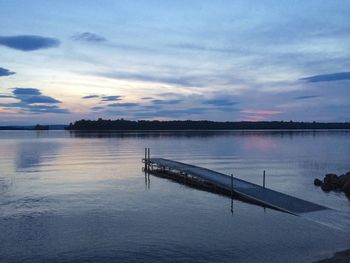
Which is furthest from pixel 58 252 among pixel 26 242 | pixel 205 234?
pixel 205 234

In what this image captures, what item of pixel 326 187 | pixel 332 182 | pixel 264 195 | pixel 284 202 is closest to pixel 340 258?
pixel 284 202

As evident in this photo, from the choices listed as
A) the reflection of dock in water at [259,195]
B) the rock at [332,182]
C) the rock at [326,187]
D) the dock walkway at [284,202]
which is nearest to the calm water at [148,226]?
the dock walkway at [284,202]

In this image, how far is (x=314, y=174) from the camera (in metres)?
42.5

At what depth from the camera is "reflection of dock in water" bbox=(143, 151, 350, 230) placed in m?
21.3

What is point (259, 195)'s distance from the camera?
26.1m

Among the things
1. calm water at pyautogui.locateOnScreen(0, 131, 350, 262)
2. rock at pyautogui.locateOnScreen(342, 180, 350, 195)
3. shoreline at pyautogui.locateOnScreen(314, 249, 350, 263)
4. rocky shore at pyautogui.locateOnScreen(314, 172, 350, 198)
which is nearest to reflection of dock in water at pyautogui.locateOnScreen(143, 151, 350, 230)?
calm water at pyautogui.locateOnScreen(0, 131, 350, 262)

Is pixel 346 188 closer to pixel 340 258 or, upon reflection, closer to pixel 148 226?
pixel 340 258

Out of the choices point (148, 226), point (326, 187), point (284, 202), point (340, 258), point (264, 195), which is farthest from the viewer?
point (326, 187)

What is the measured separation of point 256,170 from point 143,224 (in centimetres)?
2766

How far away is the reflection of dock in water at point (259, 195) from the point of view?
21328 millimetres

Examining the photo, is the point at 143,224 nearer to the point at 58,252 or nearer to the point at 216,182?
the point at 58,252

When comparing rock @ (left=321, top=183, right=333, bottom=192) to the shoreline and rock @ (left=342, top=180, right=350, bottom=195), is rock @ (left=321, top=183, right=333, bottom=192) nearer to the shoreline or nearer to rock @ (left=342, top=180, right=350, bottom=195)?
rock @ (left=342, top=180, right=350, bottom=195)

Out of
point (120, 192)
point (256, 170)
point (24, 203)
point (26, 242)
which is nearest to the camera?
point (26, 242)

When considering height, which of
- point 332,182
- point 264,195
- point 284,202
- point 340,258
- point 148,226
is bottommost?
point 148,226
